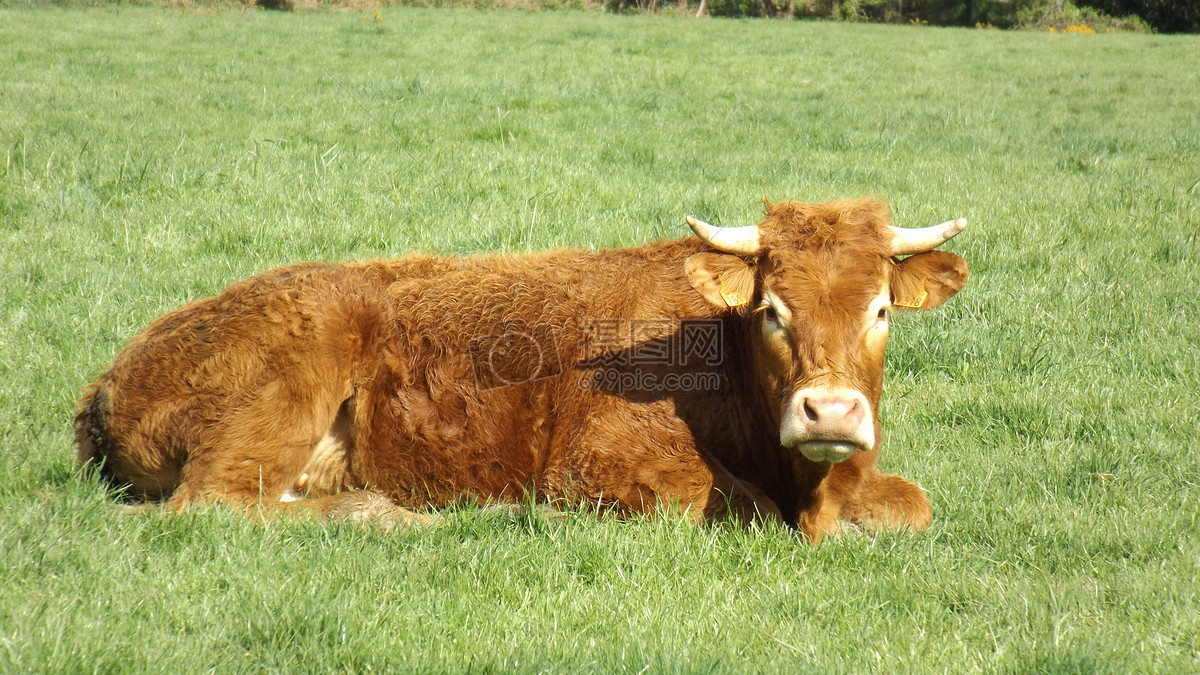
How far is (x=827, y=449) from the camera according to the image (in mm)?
3578

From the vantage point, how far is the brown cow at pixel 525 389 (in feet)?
13.5

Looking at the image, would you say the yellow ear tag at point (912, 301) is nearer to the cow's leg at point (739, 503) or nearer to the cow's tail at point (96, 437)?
the cow's leg at point (739, 503)

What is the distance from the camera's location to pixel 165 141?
9.74m

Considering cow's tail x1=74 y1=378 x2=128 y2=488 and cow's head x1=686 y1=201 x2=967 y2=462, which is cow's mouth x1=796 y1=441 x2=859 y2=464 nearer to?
cow's head x1=686 y1=201 x2=967 y2=462

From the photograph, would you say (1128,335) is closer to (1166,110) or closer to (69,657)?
(69,657)

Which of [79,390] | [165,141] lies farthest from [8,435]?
[165,141]

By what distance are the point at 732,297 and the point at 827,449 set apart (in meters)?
0.95

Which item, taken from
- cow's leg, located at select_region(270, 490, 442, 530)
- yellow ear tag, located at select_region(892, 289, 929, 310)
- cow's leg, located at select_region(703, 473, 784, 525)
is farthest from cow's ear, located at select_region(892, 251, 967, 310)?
cow's leg, located at select_region(270, 490, 442, 530)

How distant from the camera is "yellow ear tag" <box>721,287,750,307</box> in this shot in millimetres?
4234

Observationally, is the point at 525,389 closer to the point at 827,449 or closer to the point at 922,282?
the point at 827,449

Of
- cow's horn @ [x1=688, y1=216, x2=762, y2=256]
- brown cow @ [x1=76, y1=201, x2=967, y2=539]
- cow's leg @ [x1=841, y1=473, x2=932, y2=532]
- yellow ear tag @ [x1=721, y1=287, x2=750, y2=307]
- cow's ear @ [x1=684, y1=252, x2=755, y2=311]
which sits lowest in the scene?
cow's leg @ [x1=841, y1=473, x2=932, y2=532]

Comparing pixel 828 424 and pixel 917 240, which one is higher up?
pixel 917 240

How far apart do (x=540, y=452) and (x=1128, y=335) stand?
4.18 meters

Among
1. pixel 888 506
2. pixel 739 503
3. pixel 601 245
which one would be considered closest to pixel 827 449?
pixel 739 503
